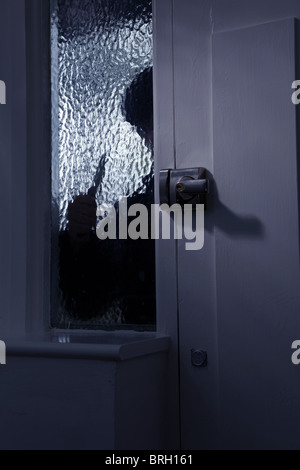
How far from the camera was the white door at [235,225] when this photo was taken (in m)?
1.17

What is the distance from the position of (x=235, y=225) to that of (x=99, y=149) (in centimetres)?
39

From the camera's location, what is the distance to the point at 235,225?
1217mm

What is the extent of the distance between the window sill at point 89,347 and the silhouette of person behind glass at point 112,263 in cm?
11

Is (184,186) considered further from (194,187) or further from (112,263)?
(112,263)

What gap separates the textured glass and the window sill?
0.12m

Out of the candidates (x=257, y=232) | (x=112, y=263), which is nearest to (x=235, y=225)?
(x=257, y=232)

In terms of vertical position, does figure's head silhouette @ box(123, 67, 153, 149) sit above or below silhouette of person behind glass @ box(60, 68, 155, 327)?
above

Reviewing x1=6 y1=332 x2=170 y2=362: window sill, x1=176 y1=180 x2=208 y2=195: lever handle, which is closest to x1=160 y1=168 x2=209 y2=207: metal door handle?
x1=176 y1=180 x2=208 y2=195: lever handle

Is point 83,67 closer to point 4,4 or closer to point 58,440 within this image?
point 4,4

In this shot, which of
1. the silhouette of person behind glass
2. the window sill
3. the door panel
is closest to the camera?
the window sill

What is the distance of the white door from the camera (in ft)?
3.83

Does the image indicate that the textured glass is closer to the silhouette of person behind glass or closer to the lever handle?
the silhouette of person behind glass

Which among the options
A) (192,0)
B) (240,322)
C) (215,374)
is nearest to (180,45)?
(192,0)
